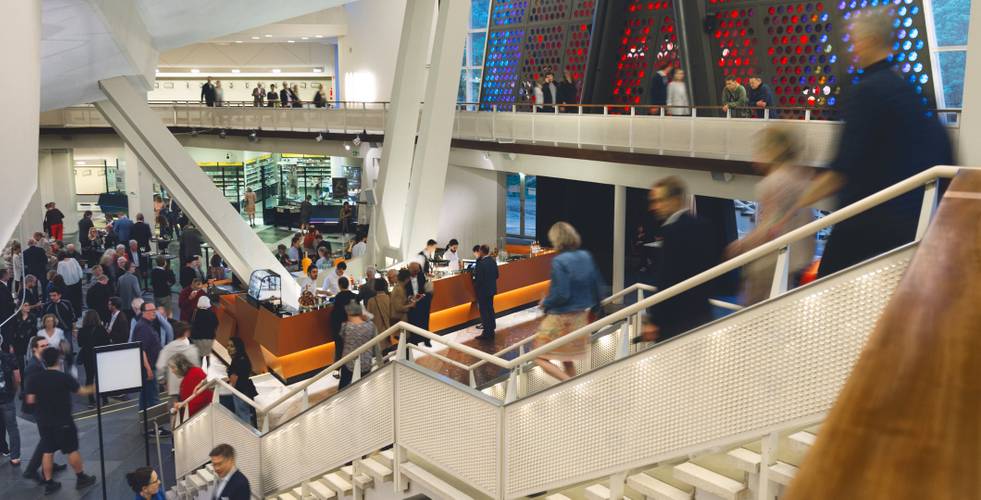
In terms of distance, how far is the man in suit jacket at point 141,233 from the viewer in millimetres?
19281

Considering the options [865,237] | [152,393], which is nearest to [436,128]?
[152,393]

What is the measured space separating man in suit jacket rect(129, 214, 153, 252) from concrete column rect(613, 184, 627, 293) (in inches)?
419

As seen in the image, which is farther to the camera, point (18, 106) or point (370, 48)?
point (370, 48)

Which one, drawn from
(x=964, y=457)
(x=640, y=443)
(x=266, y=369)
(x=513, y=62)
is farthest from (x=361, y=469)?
(x=513, y=62)

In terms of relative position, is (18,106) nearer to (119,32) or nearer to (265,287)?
(119,32)

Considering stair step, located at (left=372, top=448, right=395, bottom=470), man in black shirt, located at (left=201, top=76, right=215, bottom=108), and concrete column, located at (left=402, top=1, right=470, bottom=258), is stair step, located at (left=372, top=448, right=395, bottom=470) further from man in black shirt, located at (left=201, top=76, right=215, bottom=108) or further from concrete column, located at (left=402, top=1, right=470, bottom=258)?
man in black shirt, located at (left=201, top=76, right=215, bottom=108)

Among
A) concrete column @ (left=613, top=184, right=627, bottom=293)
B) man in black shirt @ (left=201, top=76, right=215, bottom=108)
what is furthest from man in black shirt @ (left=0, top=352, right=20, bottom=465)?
man in black shirt @ (left=201, top=76, right=215, bottom=108)

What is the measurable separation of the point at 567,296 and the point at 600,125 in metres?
10.7

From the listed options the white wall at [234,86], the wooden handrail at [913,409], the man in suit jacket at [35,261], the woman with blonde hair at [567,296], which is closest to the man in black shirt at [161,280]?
the man in suit jacket at [35,261]

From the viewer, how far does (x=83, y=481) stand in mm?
8805

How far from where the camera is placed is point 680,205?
4750 millimetres

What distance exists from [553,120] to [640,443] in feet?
44.9

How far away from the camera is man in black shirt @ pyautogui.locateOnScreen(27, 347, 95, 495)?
26.8 ft

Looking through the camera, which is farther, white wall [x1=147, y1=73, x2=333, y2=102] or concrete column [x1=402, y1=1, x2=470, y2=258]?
white wall [x1=147, y1=73, x2=333, y2=102]
